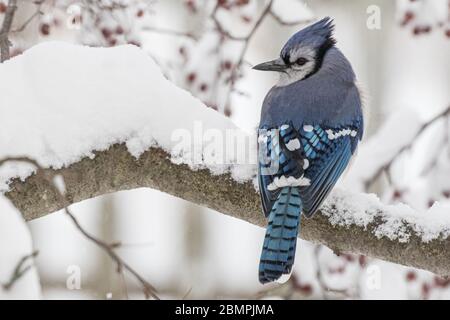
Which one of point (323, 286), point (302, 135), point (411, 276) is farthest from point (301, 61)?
point (411, 276)

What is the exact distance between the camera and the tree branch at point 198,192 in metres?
2.37

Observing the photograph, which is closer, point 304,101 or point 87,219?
point 304,101

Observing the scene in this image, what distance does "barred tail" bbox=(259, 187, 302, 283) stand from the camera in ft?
7.92

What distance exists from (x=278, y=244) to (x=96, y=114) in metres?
0.65

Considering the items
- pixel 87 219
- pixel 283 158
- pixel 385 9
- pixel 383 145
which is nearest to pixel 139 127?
pixel 283 158

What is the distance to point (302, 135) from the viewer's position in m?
2.78

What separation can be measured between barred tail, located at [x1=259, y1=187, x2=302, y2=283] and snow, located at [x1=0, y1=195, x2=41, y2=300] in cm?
101

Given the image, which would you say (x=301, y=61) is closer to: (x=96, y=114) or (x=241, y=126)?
(x=96, y=114)

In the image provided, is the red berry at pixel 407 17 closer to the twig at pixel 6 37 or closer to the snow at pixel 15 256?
the twig at pixel 6 37

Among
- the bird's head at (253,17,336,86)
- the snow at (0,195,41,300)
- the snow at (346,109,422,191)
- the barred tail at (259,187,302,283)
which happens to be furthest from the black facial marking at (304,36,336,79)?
the snow at (0,195,41,300)

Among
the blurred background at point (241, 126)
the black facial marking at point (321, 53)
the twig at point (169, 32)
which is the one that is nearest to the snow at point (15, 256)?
the blurred background at point (241, 126)

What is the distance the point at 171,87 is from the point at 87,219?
4852 millimetres
